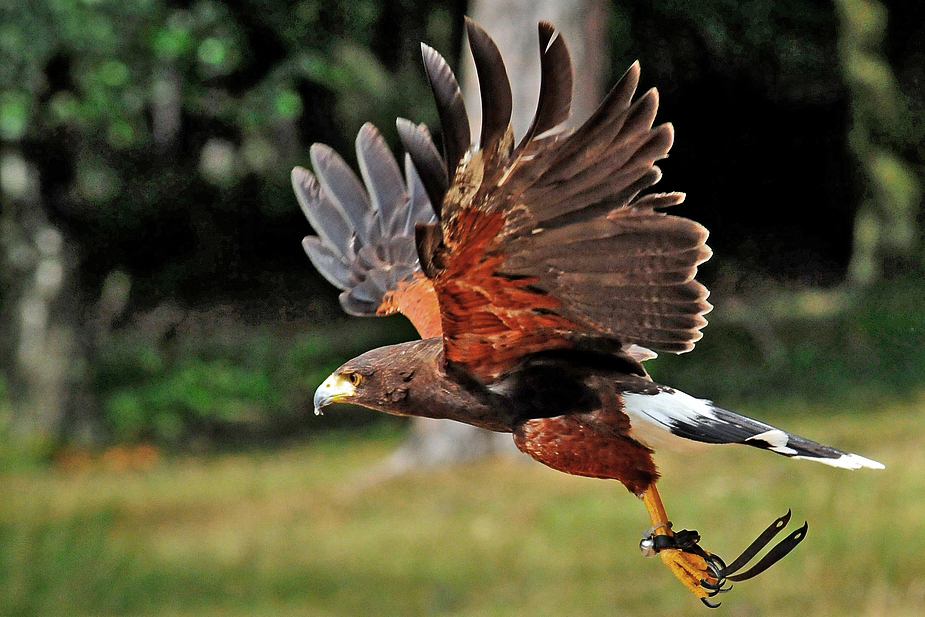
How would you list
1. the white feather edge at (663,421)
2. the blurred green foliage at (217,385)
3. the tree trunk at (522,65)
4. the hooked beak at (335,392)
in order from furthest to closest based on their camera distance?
the blurred green foliage at (217,385)
the tree trunk at (522,65)
the hooked beak at (335,392)
the white feather edge at (663,421)

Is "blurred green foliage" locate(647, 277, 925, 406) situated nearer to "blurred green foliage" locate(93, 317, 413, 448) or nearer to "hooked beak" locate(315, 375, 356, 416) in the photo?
"blurred green foliage" locate(93, 317, 413, 448)

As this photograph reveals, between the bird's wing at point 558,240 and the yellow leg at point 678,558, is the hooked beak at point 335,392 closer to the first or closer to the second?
the bird's wing at point 558,240

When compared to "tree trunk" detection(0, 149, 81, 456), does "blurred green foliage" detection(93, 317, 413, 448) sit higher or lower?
lower

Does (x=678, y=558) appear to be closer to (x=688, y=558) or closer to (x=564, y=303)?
(x=688, y=558)

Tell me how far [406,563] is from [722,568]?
557 centimetres

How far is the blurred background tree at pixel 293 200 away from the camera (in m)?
8.84

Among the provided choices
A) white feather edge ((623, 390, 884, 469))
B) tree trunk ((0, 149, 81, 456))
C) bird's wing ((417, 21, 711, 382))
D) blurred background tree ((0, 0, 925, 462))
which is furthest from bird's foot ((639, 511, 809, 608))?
tree trunk ((0, 149, 81, 456))

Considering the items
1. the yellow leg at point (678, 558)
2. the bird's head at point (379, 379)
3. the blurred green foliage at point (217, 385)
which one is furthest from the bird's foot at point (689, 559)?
the blurred green foliage at point (217, 385)

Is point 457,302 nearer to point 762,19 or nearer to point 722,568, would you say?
point 722,568

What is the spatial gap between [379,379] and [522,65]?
15.3ft

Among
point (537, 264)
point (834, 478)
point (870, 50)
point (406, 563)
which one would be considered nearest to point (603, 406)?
point (537, 264)

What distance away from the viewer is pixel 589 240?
1720 mm

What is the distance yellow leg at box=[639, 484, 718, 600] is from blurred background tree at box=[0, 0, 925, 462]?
652 cm

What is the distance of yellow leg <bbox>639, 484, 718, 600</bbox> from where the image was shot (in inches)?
66.9
